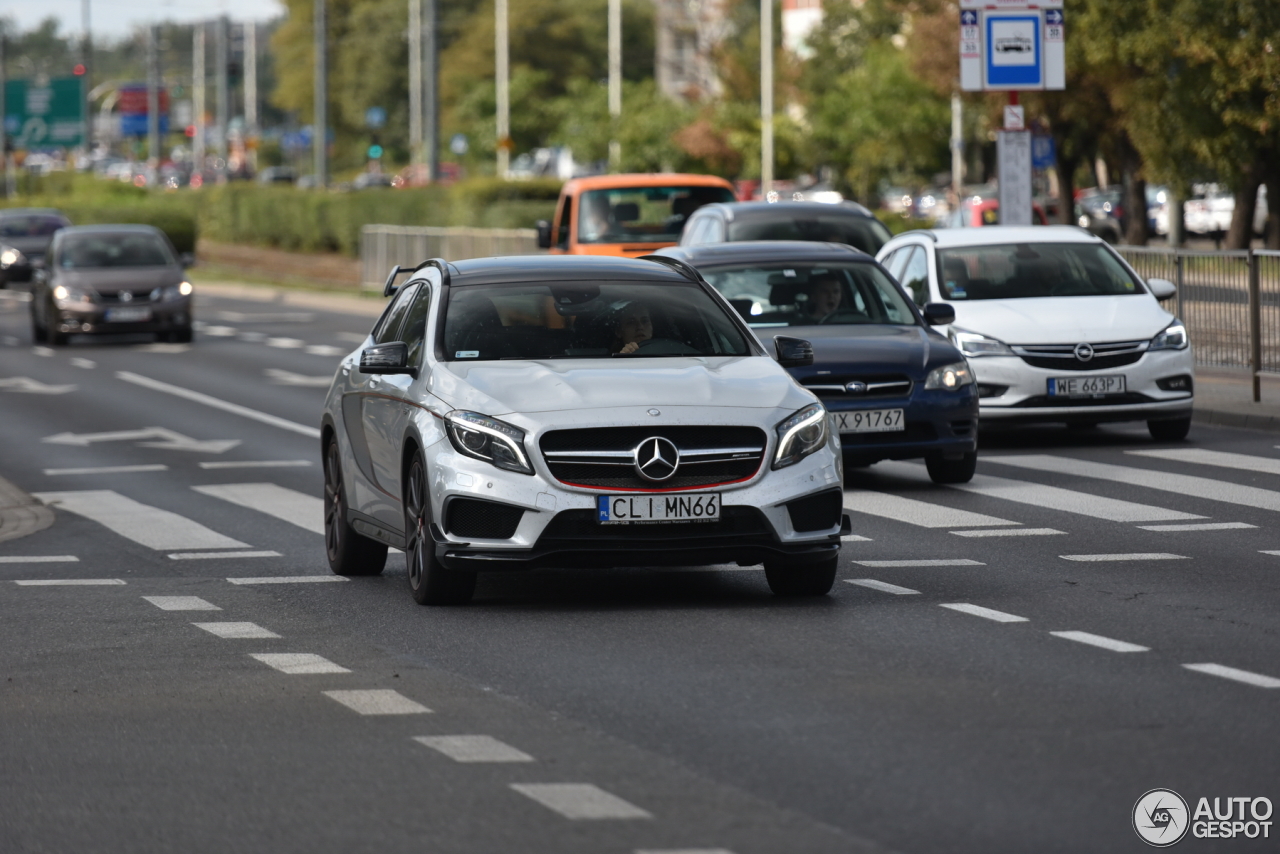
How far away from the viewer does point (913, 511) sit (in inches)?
550

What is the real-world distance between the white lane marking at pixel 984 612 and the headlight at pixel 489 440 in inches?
72.4

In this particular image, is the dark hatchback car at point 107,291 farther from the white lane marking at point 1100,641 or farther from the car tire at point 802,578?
the white lane marking at point 1100,641

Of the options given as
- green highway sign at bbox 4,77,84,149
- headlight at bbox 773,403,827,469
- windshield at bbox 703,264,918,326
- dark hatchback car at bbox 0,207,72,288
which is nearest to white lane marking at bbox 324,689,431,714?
headlight at bbox 773,403,827,469

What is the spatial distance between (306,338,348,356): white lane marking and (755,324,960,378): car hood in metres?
16.6

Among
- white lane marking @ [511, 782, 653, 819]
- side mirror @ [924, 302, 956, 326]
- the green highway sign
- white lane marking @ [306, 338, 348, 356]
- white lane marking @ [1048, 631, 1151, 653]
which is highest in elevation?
the green highway sign

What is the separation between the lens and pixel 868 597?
10406mm

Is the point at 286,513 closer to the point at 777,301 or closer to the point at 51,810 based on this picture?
the point at 777,301

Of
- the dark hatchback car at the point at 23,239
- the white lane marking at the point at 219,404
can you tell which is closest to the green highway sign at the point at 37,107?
the dark hatchback car at the point at 23,239

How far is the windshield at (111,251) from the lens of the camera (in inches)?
1353

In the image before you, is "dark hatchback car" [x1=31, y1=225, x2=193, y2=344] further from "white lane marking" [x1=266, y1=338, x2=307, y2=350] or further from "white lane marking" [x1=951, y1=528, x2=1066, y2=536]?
"white lane marking" [x1=951, y1=528, x2=1066, y2=536]

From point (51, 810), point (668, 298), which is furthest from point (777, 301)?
point (51, 810)

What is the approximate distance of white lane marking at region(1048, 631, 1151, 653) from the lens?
881 cm

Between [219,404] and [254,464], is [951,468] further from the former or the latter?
[219,404]

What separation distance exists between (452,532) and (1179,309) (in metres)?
12.8
